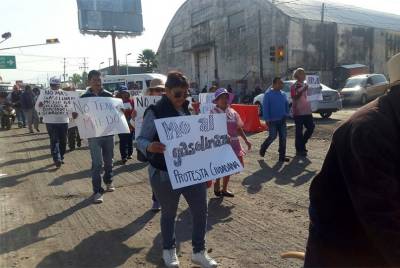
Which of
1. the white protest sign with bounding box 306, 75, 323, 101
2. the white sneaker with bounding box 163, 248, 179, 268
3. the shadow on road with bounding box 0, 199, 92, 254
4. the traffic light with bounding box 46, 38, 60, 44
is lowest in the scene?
the shadow on road with bounding box 0, 199, 92, 254

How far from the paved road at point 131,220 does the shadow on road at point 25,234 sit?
12 millimetres

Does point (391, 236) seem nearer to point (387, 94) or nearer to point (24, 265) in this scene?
point (387, 94)

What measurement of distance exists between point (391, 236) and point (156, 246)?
373 centimetres

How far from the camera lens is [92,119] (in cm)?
670

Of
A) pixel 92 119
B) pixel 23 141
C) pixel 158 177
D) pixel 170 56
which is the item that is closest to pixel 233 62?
pixel 170 56

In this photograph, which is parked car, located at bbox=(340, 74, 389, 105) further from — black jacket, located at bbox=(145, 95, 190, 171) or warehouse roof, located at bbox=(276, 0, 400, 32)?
black jacket, located at bbox=(145, 95, 190, 171)

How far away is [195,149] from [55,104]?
671 cm

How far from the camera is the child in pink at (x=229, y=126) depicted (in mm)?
6438

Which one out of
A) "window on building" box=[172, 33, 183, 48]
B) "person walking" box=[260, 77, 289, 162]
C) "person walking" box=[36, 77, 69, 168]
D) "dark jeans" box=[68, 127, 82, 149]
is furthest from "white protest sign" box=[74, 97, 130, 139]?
"window on building" box=[172, 33, 183, 48]

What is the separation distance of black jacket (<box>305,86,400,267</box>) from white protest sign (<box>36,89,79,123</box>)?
8.47 meters

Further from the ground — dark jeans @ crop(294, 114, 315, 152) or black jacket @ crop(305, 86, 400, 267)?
black jacket @ crop(305, 86, 400, 267)

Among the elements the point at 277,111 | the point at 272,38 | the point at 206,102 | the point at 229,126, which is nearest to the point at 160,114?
the point at 229,126

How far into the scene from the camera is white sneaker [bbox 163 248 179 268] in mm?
4148

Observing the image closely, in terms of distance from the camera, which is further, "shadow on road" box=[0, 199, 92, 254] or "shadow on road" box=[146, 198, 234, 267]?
"shadow on road" box=[0, 199, 92, 254]
